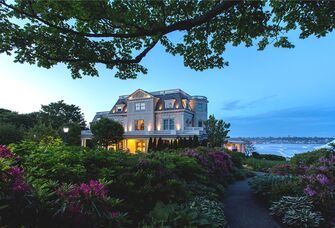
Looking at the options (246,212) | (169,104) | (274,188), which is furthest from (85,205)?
(169,104)

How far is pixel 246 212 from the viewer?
5879mm

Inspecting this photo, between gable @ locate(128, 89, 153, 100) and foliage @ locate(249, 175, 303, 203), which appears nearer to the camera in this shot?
foliage @ locate(249, 175, 303, 203)

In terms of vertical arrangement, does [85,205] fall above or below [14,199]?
below

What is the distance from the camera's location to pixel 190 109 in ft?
111

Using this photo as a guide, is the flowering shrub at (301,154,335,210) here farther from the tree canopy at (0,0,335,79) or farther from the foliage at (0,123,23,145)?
the foliage at (0,123,23,145)

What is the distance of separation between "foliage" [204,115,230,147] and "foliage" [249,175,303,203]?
1700cm

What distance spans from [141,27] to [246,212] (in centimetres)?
591

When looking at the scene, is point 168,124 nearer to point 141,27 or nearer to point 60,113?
point 141,27

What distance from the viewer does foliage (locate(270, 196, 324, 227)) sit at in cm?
480

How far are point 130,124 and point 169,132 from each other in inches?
326

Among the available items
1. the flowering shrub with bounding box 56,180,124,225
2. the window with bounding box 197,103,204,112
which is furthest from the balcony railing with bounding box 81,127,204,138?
the flowering shrub with bounding box 56,180,124,225

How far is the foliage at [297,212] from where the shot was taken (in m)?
4.80

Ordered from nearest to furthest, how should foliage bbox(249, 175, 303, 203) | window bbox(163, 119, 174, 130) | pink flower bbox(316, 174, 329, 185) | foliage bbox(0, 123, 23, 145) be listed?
1. pink flower bbox(316, 174, 329, 185)
2. foliage bbox(249, 175, 303, 203)
3. foliage bbox(0, 123, 23, 145)
4. window bbox(163, 119, 174, 130)

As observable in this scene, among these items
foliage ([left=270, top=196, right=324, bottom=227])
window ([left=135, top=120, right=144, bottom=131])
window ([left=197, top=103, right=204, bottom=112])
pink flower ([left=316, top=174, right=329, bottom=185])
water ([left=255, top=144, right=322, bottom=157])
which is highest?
window ([left=197, top=103, right=204, bottom=112])
